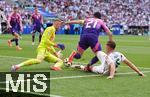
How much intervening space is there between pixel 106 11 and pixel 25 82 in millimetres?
52665

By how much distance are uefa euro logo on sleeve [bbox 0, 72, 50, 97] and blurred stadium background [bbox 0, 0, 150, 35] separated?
4223 centimetres

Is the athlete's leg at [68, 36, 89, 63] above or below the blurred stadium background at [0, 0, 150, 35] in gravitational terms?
above

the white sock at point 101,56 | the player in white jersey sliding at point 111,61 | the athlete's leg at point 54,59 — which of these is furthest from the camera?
the athlete's leg at point 54,59

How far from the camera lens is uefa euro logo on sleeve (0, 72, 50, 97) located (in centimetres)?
999

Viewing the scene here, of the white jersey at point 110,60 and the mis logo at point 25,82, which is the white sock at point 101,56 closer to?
the white jersey at point 110,60

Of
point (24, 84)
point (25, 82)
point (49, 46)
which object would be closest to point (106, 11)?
point (49, 46)

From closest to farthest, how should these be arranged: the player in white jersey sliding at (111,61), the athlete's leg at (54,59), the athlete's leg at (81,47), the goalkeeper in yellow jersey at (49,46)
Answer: the player in white jersey sliding at (111,61) → the goalkeeper in yellow jersey at (49,46) → the athlete's leg at (54,59) → the athlete's leg at (81,47)

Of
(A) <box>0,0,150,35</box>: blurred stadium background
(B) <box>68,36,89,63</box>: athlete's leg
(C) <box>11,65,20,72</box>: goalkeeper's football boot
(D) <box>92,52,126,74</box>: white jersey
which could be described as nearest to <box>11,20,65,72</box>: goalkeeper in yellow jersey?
(B) <box>68,36,89,63</box>: athlete's leg

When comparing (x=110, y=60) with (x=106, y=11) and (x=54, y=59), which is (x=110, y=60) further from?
(x=106, y=11)

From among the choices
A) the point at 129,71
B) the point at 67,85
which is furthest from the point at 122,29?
the point at 67,85

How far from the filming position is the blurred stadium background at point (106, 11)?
5762cm

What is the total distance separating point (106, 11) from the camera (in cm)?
6394

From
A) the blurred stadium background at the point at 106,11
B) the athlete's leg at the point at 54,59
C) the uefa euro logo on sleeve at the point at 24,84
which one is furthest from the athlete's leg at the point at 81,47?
the blurred stadium background at the point at 106,11

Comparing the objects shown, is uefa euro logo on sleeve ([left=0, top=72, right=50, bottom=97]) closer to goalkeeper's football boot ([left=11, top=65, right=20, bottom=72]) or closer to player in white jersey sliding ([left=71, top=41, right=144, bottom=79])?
goalkeeper's football boot ([left=11, top=65, right=20, bottom=72])
